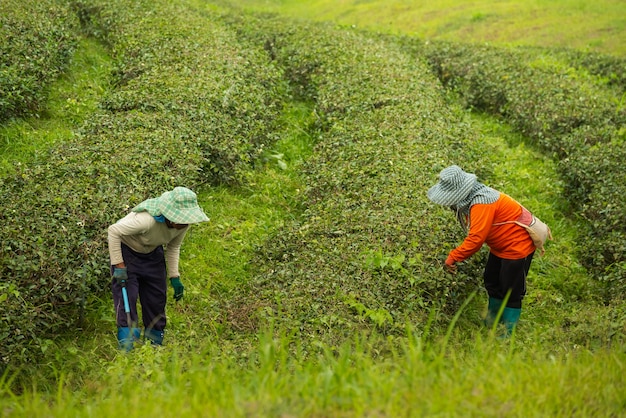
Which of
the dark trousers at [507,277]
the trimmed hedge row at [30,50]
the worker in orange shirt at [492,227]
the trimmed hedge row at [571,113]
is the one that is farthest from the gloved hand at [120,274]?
the trimmed hedge row at [30,50]

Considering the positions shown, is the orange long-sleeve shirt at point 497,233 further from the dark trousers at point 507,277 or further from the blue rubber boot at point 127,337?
the blue rubber boot at point 127,337

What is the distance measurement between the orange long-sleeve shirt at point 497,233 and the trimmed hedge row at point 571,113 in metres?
1.33

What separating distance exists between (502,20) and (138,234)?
54.8 feet

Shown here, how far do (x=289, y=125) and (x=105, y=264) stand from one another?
5.64m

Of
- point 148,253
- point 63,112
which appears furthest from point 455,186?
point 63,112

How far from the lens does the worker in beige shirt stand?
18.2ft

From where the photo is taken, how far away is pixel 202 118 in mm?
9188

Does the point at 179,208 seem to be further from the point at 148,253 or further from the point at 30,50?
the point at 30,50

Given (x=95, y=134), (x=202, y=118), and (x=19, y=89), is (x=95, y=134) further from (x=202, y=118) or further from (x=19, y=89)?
(x=19, y=89)

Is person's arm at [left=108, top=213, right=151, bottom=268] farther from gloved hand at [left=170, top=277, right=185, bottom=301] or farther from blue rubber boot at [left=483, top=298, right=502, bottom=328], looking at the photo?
blue rubber boot at [left=483, top=298, right=502, bottom=328]

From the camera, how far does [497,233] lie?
6094 millimetres

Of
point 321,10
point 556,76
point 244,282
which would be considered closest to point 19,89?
point 244,282

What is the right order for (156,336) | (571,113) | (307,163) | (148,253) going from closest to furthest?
(148,253), (156,336), (307,163), (571,113)

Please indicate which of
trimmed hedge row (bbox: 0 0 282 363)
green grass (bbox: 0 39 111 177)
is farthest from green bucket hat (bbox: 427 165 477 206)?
green grass (bbox: 0 39 111 177)
